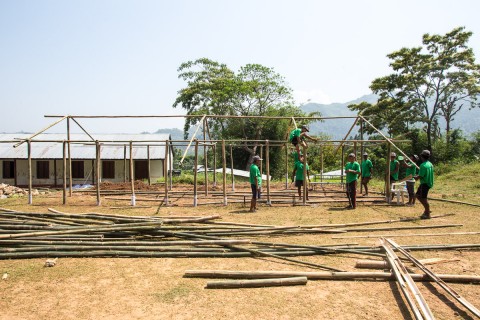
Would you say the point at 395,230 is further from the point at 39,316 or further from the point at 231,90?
the point at 231,90

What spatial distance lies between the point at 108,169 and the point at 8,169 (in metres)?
6.64

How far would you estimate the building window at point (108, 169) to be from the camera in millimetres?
25016

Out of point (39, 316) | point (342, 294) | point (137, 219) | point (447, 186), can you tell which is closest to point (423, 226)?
point (342, 294)

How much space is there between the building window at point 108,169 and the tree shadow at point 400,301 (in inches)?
887

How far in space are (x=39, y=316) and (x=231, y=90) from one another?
28.4m

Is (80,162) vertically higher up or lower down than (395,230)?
higher up

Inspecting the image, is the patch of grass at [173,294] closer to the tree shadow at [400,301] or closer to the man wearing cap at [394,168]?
the tree shadow at [400,301]

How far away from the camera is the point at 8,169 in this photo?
24.9m

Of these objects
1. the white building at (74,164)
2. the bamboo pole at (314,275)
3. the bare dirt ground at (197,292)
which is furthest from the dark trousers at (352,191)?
the white building at (74,164)

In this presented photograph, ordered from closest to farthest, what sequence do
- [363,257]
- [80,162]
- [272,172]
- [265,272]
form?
[265,272]
[363,257]
[80,162]
[272,172]

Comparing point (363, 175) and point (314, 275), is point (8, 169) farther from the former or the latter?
point (314, 275)

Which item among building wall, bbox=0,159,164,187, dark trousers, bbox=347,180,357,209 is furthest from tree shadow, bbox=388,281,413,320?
building wall, bbox=0,159,164,187

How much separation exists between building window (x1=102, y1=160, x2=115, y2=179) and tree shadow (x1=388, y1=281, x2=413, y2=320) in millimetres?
22529

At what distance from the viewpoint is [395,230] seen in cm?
827
